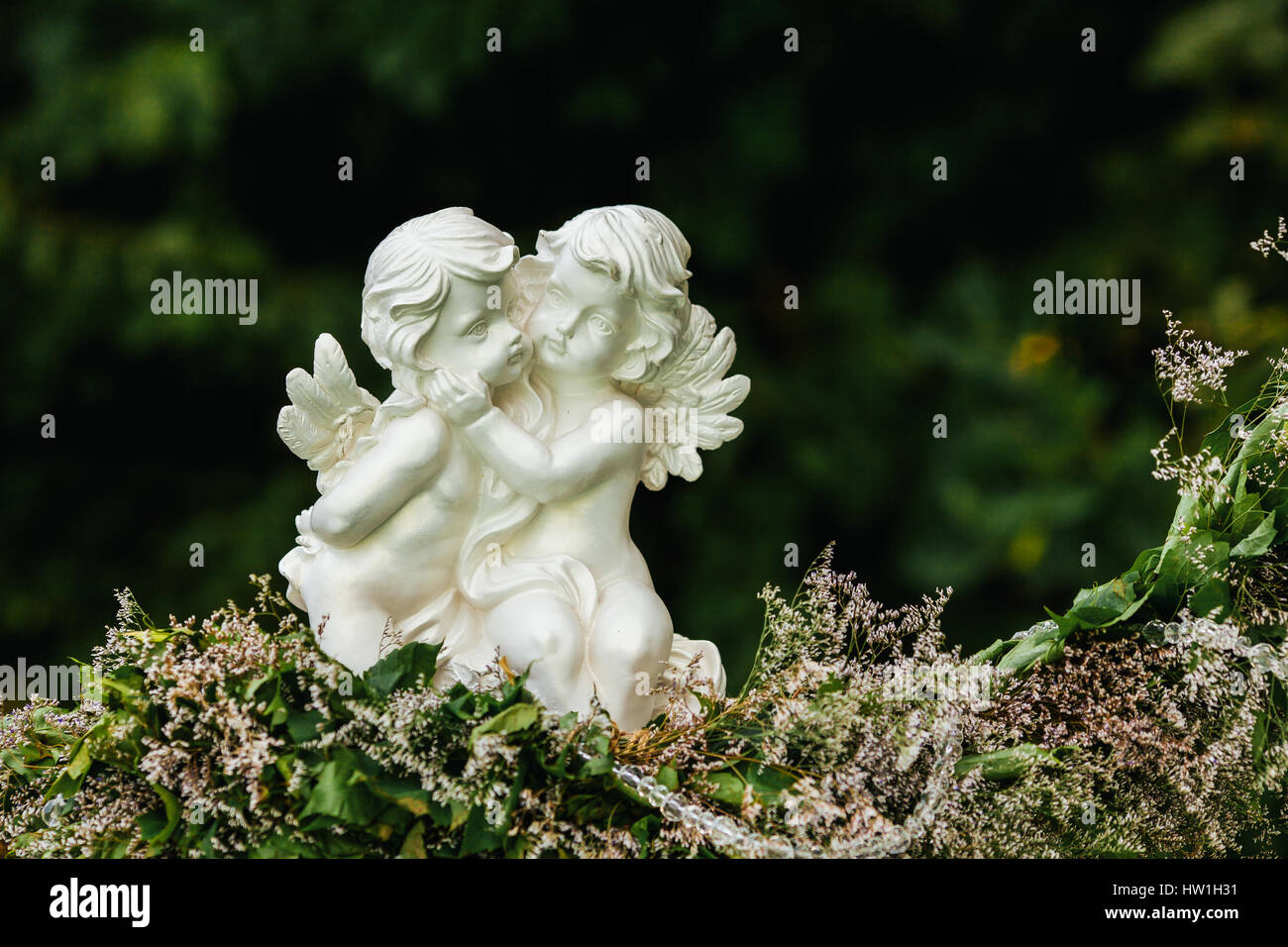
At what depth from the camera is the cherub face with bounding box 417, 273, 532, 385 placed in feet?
9.29

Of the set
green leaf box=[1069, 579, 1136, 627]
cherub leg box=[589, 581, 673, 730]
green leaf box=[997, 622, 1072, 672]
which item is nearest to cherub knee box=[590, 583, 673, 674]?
cherub leg box=[589, 581, 673, 730]

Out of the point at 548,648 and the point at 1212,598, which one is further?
the point at 1212,598

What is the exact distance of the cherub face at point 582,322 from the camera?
112 inches

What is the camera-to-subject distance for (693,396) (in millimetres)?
3043

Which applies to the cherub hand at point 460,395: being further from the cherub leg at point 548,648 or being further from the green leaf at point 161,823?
the green leaf at point 161,823

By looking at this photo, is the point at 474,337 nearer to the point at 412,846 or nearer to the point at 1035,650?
A: the point at 412,846

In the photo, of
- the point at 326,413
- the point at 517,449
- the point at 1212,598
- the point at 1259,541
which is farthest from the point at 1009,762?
the point at 326,413

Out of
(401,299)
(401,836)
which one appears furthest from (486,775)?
(401,299)

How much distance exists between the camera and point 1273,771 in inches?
101

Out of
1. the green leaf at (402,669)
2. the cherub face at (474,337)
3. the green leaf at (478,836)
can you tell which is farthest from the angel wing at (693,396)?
the green leaf at (478,836)

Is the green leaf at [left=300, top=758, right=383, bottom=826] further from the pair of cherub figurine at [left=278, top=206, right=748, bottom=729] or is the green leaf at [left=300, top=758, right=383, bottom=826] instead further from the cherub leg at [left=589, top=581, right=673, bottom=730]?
the cherub leg at [left=589, top=581, right=673, bottom=730]

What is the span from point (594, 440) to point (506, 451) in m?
0.19

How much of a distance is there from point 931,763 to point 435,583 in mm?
1079

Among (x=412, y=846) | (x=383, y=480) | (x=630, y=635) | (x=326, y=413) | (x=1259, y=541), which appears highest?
(x=326, y=413)
